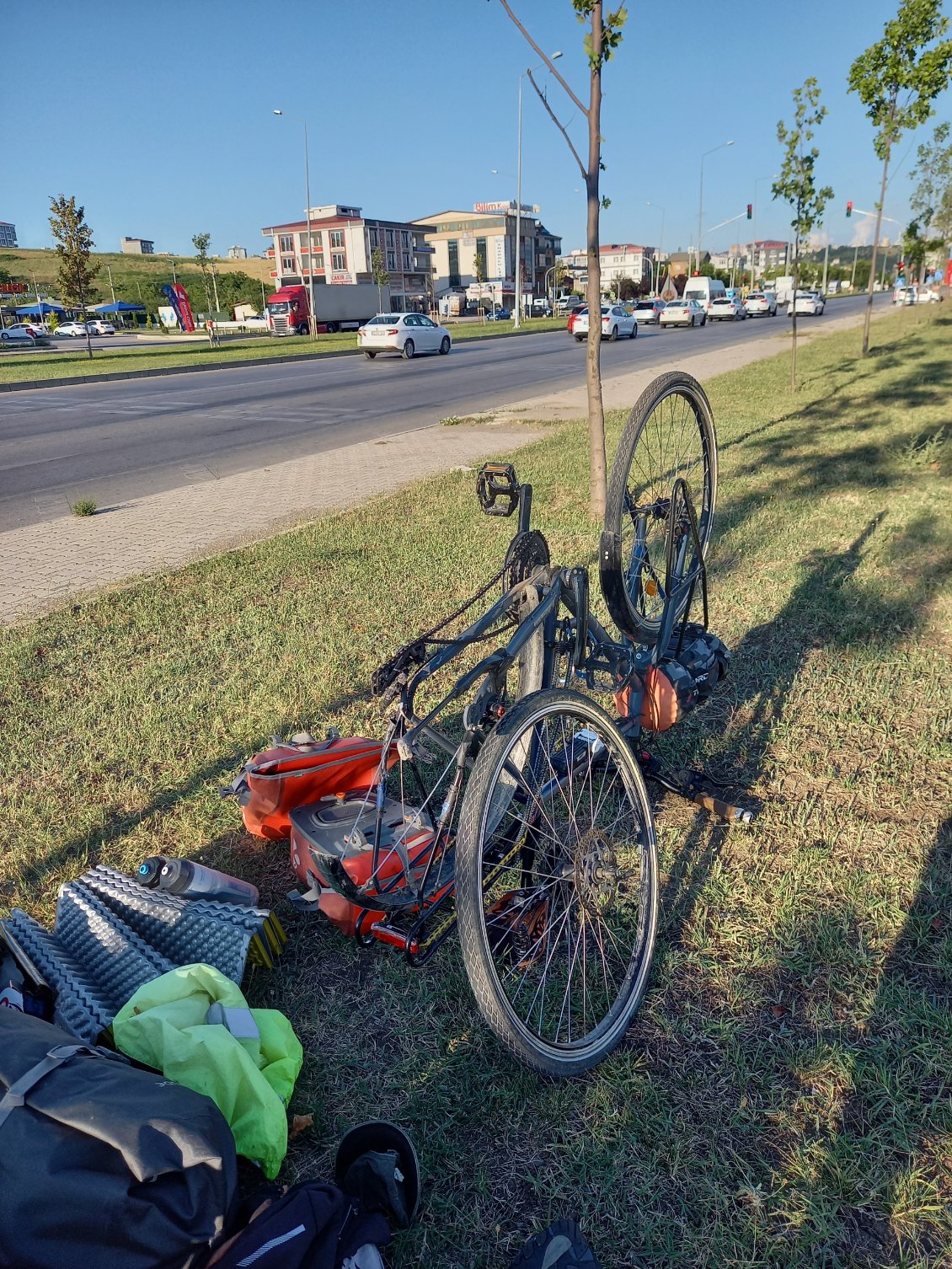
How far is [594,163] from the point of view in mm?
7090

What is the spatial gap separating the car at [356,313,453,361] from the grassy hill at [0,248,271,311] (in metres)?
57.8

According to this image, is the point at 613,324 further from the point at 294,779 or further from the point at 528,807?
the point at 528,807

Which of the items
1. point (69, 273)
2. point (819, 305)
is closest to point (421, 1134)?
point (69, 273)

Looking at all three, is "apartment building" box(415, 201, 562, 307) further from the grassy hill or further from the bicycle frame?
the bicycle frame

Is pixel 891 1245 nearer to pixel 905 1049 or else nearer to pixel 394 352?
pixel 905 1049

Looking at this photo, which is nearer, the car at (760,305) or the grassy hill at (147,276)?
the car at (760,305)

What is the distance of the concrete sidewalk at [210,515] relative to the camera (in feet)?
22.8

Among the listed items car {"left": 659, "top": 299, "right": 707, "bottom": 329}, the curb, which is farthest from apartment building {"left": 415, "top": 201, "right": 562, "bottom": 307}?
the curb

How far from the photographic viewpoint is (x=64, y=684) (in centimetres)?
484

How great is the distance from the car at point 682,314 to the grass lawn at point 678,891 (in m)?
42.4

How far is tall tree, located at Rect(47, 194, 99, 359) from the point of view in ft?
107

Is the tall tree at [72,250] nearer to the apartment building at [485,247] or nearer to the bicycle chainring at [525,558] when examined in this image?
the bicycle chainring at [525,558]

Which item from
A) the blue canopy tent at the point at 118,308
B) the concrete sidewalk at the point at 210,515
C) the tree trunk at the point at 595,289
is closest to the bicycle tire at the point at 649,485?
the tree trunk at the point at 595,289

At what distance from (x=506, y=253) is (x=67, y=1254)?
124 m
